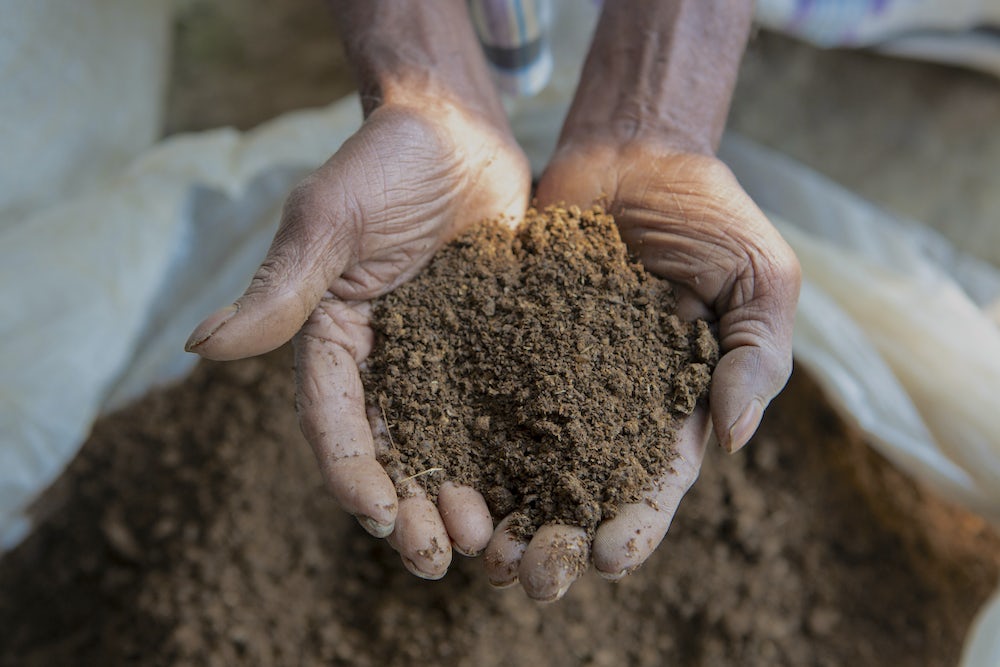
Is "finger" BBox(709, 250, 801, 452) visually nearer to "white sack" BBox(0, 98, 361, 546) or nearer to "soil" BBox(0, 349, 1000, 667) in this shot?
"soil" BBox(0, 349, 1000, 667)

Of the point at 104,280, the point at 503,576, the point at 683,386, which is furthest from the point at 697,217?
the point at 104,280

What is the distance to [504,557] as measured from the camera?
76 centimetres

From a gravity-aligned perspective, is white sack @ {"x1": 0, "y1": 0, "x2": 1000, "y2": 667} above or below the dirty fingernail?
below

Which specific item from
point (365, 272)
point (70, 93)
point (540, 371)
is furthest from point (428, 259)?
point (70, 93)

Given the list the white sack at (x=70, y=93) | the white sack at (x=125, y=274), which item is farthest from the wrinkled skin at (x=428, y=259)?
Answer: the white sack at (x=70, y=93)

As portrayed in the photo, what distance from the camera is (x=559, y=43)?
1.58 meters

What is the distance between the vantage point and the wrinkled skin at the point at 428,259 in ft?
2.47

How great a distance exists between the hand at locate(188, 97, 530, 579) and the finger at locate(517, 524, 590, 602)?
0.06 meters

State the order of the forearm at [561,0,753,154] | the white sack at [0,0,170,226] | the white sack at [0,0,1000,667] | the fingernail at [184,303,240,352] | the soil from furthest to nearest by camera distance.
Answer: the white sack at [0,0,170,226], the white sack at [0,0,1000,667], the soil, the forearm at [561,0,753,154], the fingernail at [184,303,240,352]

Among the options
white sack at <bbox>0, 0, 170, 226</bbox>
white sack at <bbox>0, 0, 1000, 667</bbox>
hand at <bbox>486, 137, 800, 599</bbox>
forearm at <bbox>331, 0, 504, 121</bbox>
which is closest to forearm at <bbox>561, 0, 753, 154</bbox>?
hand at <bbox>486, 137, 800, 599</bbox>

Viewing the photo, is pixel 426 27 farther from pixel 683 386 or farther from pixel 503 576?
pixel 503 576

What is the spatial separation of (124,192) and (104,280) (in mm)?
164

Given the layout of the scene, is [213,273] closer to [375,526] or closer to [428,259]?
[428,259]

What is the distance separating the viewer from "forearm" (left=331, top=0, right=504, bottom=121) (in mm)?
1022
